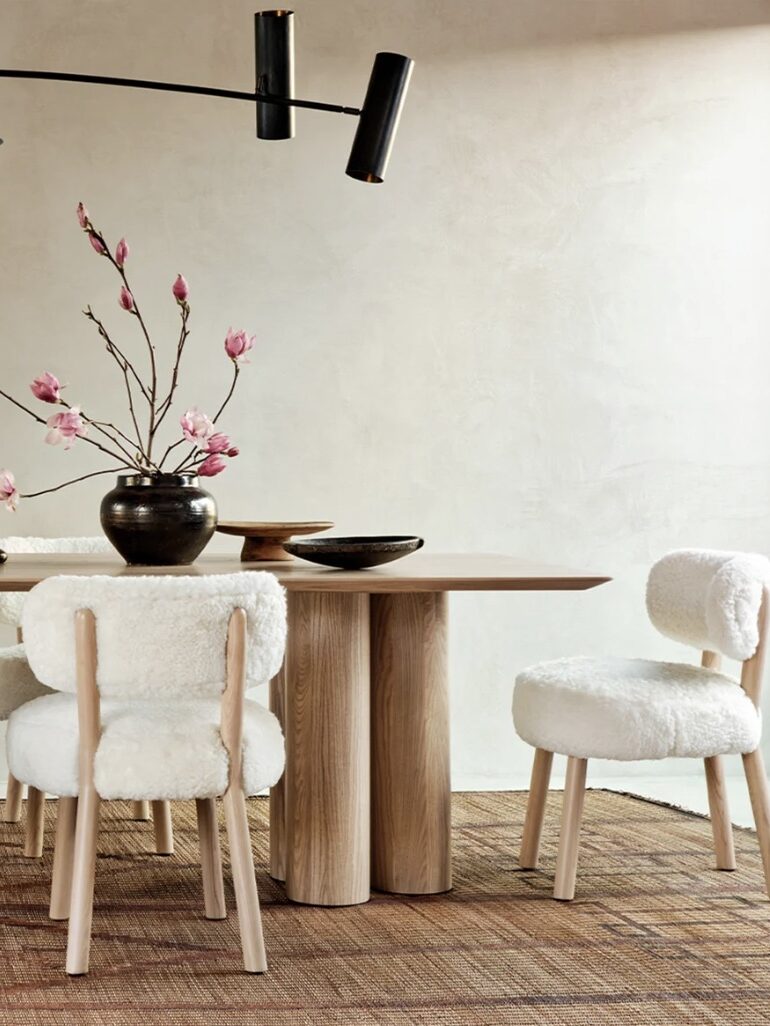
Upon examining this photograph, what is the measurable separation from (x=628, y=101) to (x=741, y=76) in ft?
1.32

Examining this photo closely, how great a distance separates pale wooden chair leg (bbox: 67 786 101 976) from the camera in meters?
2.31

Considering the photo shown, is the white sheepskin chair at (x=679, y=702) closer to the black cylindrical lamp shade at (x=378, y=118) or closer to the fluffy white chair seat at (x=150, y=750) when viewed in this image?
the fluffy white chair seat at (x=150, y=750)

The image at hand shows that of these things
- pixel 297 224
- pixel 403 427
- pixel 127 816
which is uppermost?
pixel 297 224

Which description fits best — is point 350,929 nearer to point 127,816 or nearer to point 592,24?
point 127,816

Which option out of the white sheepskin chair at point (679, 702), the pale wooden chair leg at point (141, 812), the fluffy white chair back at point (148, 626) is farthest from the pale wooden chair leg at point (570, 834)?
the pale wooden chair leg at point (141, 812)

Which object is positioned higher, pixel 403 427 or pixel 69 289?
pixel 69 289

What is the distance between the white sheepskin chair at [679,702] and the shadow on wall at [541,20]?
6.85 feet

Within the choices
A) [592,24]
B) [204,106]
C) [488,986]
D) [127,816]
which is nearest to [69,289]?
[204,106]

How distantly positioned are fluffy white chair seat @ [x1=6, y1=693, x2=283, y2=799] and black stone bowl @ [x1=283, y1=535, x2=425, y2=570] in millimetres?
403

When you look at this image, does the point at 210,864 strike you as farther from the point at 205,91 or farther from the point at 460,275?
the point at 460,275

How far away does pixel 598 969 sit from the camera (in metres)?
2.39

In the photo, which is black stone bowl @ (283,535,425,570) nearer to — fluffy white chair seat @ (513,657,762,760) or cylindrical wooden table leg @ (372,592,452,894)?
cylindrical wooden table leg @ (372,592,452,894)

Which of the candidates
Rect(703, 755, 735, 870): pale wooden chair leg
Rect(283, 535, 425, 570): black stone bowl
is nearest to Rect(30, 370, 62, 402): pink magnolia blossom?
Rect(283, 535, 425, 570): black stone bowl

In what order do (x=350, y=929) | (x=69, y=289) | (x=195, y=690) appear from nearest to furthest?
1. (x=195, y=690)
2. (x=350, y=929)
3. (x=69, y=289)
